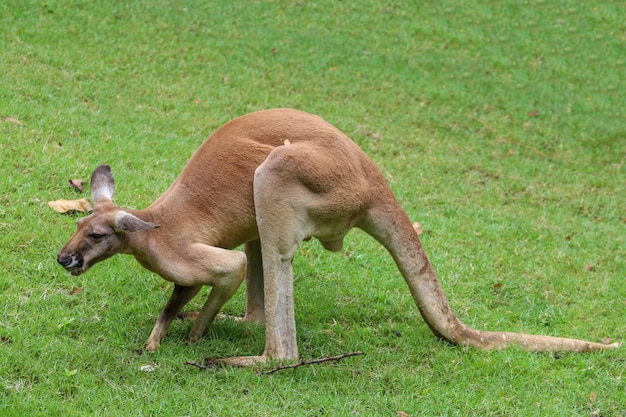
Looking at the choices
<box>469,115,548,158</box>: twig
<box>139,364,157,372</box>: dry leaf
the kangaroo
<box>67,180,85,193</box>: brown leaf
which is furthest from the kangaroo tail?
<box>469,115,548,158</box>: twig

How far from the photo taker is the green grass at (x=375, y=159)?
4957mm

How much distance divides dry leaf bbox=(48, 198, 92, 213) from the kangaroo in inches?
54.0

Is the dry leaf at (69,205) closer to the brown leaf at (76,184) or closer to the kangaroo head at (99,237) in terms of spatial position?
the brown leaf at (76,184)

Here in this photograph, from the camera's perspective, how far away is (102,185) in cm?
535

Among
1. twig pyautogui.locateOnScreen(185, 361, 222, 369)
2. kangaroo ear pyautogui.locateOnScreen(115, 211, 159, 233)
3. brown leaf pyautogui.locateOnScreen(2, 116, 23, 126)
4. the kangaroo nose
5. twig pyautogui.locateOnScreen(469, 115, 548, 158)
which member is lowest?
twig pyautogui.locateOnScreen(469, 115, 548, 158)

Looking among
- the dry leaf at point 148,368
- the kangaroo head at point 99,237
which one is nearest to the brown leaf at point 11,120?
the kangaroo head at point 99,237

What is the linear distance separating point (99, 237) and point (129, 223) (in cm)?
26

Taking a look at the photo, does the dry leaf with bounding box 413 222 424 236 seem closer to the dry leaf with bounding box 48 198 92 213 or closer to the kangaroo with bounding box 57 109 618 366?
the kangaroo with bounding box 57 109 618 366

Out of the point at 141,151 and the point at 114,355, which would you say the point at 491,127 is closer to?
the point at 141,151

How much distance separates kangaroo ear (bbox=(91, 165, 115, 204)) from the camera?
17.3 feet

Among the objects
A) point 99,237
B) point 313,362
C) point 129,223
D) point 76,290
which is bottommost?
point 313,362

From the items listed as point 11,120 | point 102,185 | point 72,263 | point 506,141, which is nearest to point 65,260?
point 72,263

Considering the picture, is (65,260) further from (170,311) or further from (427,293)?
(427,293)

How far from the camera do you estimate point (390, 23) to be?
14000 mm
